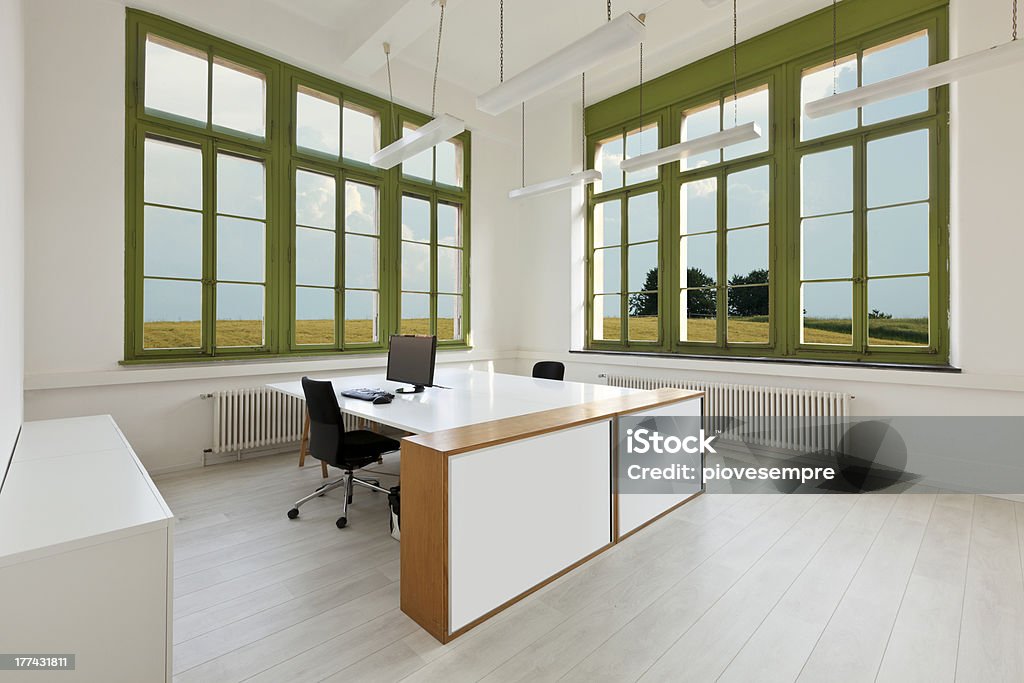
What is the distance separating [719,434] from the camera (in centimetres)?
513

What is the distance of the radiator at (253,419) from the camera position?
4.49 meters

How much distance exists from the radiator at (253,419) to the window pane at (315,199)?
1.94 meters

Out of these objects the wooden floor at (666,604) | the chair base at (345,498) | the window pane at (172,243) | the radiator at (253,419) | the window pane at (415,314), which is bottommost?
the wooden floor at (666,604)

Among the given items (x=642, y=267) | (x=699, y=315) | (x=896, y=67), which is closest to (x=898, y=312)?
(x=699, y=315)

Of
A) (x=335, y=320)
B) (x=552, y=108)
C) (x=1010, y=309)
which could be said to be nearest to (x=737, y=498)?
(x=1010, y=309)

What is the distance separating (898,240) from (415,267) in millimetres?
5168

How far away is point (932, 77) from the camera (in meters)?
2.99

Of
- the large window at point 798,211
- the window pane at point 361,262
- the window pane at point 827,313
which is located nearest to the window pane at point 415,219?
the window pane at point 361,262

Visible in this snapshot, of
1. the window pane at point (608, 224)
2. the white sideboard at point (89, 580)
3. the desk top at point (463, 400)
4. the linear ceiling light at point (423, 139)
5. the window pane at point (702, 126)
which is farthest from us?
the window pane at point (608, 224)

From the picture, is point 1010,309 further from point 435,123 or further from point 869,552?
point 435,123

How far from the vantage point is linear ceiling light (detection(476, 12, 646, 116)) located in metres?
2.77

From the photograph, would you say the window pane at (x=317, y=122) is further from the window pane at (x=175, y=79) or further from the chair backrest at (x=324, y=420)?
the chair backrest at (x=324, y=420)

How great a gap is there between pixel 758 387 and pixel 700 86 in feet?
11.5

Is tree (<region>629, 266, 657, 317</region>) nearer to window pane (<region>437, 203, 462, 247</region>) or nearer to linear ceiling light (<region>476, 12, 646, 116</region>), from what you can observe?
window pane (<region>437, 203, 462, 247</region>)
